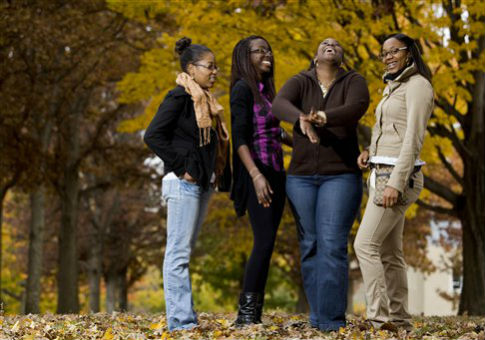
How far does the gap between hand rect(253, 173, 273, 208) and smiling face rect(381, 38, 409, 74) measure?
1.30m

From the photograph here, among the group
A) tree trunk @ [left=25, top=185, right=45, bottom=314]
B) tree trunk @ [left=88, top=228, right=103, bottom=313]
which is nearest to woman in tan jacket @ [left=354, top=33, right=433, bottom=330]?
tree trunk @ [left=25, top=185, right=45, bottom=314]

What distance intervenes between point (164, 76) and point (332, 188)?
8047mm

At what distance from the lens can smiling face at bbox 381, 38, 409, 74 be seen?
607 cm

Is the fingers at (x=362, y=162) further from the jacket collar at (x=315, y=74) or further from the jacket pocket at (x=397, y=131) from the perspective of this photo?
the jacket collar at (x=315, y=74)

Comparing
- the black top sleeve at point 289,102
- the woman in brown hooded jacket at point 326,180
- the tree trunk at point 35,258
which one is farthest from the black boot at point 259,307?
the tree trunk at point 35,258

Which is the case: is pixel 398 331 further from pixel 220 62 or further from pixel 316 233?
pixel 220 62

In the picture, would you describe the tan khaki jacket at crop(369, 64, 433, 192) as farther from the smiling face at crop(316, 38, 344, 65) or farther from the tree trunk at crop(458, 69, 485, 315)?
the tree trunk at crop(458, 69, 485, 315)

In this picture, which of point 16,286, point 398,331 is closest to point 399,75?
point 398,331

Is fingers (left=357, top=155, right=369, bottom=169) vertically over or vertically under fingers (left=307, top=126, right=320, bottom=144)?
under

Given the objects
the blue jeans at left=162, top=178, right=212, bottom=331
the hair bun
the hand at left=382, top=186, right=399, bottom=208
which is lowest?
the blue jeans at left=162, top=178, right=212, bottom=331

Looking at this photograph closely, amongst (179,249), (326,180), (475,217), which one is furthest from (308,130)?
(475,217)

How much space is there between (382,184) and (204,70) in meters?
1.61

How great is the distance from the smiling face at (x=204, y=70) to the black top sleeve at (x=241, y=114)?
21cm

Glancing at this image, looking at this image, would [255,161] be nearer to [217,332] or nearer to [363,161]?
[363,161]
